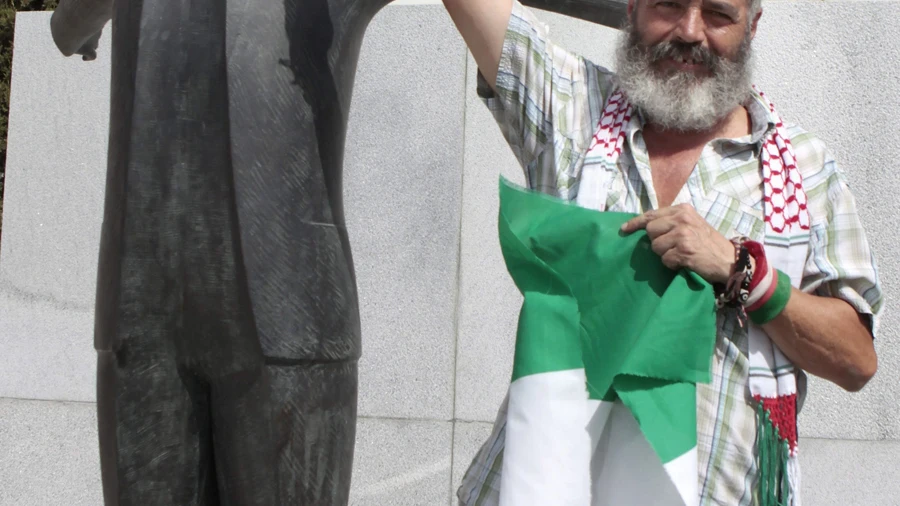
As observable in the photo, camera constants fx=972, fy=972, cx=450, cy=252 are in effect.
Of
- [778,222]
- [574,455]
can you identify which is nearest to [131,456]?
[574,455]

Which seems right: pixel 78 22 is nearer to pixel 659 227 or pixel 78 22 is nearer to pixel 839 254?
pixel 659 227

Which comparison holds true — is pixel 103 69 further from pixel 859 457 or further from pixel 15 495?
pixel 859 457

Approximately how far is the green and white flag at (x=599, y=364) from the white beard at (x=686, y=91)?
0.20m

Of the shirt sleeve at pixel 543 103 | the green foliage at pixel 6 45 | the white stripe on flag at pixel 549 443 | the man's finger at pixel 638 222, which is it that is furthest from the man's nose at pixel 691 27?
the green foliage at pixel 6 45

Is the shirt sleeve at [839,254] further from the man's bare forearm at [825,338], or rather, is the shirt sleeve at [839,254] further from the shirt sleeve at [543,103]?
the shirt sleeve at [543,103]

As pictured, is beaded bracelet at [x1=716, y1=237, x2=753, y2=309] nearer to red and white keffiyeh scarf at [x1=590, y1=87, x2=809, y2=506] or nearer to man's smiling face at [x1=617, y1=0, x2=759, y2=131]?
red and white keffiyeh scarf at [x1=590, y1=87, x2=809, y2=506]

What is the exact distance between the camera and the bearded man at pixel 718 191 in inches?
49.8

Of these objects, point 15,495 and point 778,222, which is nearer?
point 778,222

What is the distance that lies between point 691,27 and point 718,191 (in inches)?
9.1

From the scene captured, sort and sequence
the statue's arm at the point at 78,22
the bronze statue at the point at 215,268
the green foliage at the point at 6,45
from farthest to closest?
the green foliage at the point at 6,45, the statue's arm at the point at 78,22, the bronze statue at the point at 215,268

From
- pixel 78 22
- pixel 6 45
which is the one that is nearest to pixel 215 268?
pixel 78 22

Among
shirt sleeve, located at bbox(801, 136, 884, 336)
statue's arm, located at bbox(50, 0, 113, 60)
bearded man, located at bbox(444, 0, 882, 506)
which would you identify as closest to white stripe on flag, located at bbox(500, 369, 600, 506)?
bearded man, located at bbox(444, 0, 882, 506)

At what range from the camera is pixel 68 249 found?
10.3ft

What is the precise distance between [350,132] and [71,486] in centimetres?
142
